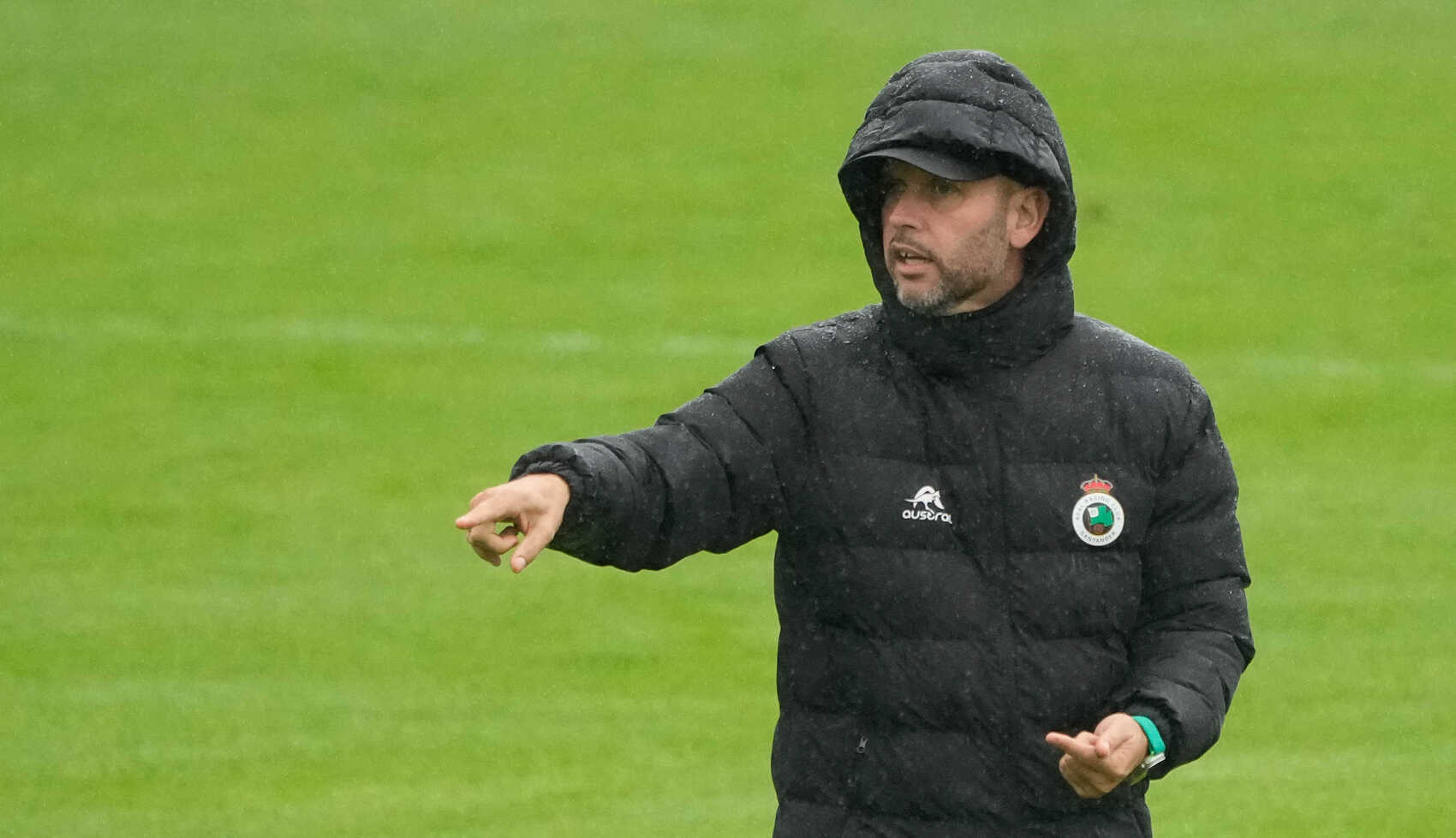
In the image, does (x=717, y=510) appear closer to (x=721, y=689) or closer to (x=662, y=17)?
(x=721, y=689)

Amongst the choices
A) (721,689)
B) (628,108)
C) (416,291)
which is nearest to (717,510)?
(721,689)

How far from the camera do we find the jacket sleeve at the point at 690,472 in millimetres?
3396

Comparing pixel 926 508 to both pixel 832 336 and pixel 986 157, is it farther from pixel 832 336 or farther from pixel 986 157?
pixel 986 157

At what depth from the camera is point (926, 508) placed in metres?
3.56

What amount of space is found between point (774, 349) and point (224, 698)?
16.8 ft

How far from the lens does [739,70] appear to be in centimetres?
1594

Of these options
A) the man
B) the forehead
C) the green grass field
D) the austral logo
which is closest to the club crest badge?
the man

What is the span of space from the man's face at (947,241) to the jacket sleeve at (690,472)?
22 centimetres

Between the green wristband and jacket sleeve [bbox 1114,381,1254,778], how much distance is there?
0.27 ft

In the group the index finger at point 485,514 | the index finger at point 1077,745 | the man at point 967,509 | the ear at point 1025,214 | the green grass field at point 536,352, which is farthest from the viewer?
the green grass field at point 536,352

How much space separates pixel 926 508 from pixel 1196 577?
15.9 inches

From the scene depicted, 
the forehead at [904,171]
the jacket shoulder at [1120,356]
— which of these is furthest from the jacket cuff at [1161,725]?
the forehead at [904,171]

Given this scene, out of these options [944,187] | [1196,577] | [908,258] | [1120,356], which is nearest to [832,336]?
[908,258]

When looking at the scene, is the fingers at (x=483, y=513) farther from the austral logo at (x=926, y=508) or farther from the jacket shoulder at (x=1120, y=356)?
the jacket shoulder at (x=1120, y=356)
